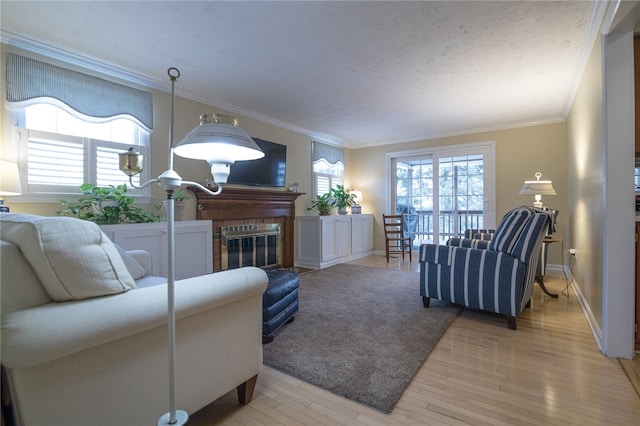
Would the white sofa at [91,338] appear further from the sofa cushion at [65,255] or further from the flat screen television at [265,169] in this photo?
the flat screen television at [265,169]

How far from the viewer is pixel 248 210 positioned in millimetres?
4242

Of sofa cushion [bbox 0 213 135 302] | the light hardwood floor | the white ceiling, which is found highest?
the white ceiling

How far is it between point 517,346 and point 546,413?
2.48 feet

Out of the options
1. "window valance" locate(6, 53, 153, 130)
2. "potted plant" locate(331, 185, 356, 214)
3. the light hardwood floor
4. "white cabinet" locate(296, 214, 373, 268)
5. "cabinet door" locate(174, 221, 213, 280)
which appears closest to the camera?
the light hardwood floor

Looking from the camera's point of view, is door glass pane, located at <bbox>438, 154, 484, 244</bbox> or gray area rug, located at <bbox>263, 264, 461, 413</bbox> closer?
gray area rug, located at <bbox>263, 264, 461, 413</bbox>

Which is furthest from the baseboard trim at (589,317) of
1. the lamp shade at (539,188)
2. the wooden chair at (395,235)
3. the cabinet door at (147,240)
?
the cabinet door at (147,240)

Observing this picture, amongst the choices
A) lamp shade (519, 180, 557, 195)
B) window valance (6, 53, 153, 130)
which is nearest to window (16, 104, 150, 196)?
window valance (6, 53, 153, 130)

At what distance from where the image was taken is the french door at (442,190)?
5.24 metres

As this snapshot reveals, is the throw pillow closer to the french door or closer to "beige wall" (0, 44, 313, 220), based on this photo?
"beige wall" (0, 44, 313, 220)

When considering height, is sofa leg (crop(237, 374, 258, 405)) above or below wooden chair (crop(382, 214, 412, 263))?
below

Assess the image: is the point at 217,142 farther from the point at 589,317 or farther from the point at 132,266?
the point at 589,317

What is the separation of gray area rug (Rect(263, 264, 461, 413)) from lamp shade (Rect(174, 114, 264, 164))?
1.33 metres

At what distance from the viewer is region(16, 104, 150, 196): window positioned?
2500mm

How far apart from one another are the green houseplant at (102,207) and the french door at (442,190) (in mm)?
4645
